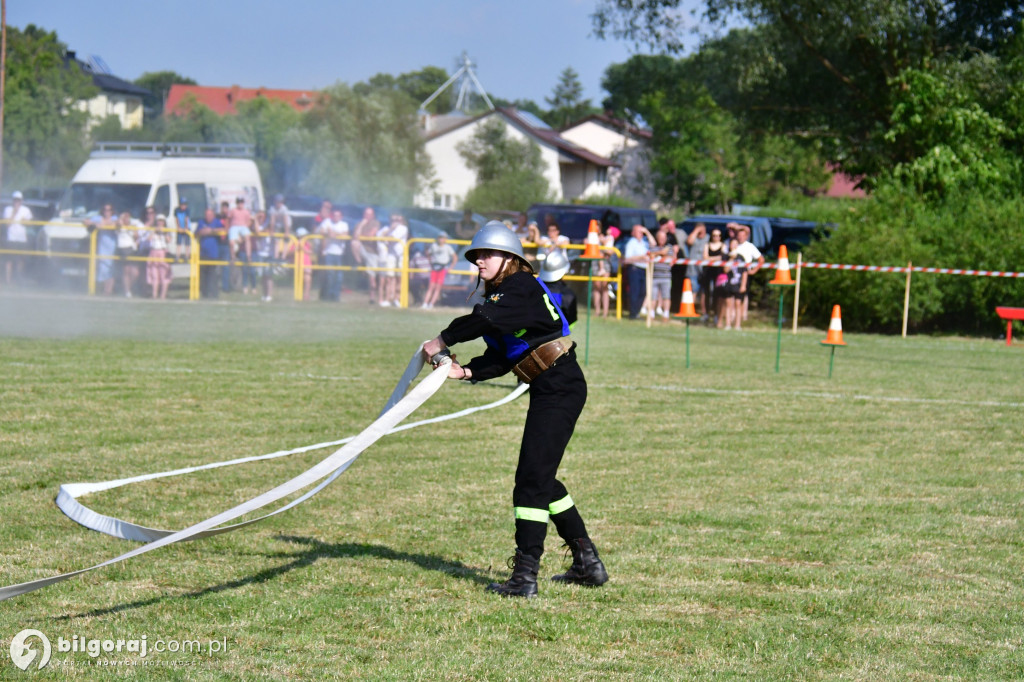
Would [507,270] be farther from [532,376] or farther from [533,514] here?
[533,514]

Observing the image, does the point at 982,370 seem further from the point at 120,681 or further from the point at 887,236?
the point at 120,681

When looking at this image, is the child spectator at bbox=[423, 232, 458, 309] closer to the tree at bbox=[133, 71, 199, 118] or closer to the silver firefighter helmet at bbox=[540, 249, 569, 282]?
the silver firefighter helmet at bbox=[540, 249, 569, 282]

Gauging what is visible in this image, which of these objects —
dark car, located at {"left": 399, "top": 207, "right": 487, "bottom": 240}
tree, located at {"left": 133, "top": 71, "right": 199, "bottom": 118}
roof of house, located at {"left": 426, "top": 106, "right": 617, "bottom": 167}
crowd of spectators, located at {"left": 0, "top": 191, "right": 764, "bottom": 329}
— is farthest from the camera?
tree, located at {"left": 133, "top": 71, "right": 199, "bottom": 118}

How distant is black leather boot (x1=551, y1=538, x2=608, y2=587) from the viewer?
19.4 ft

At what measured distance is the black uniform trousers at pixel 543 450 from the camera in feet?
18.8

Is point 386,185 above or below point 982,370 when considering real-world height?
above

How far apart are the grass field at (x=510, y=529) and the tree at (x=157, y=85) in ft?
360

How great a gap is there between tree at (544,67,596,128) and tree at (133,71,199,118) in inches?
1725

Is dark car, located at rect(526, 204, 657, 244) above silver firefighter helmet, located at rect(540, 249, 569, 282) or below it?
above

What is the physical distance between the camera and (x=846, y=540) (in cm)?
699

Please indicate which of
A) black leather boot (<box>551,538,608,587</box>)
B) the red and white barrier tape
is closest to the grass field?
black leather boot (<box>551,538,608,587</box>)

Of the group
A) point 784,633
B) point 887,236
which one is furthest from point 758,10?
point 784,633

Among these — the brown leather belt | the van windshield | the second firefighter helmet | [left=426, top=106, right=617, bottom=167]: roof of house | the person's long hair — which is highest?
[left=426, top=106, right=617, bottom=167]: roof of house

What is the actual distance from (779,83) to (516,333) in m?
26.8
